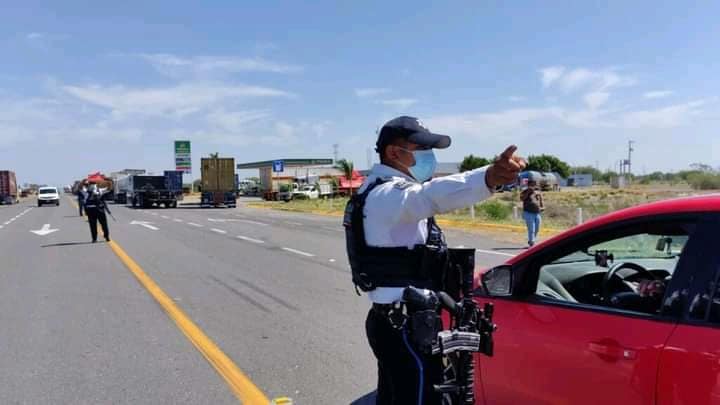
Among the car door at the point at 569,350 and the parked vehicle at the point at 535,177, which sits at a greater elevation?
the parked vehicle at the point at 535,177

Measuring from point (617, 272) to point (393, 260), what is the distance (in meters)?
1.64

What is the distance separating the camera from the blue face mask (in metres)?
2.66

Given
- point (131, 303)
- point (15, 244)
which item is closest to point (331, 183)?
point (15, 244)

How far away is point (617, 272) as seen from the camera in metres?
3.52

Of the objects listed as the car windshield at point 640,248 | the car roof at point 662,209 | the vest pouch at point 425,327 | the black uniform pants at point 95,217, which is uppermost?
the car roof at point 662,209

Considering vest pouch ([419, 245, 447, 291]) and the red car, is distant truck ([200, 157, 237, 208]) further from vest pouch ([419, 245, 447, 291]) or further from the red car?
vest pouch ([419, 245, 447, 291])

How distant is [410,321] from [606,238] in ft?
3.70

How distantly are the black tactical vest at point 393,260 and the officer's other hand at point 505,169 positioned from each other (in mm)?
419

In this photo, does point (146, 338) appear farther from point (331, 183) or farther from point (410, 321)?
point (331, 183)

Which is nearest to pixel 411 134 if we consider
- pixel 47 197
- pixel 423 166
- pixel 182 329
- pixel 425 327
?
pixel 423 166

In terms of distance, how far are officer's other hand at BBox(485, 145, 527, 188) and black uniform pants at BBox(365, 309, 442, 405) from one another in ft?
2.40

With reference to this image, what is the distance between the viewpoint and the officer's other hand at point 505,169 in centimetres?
222

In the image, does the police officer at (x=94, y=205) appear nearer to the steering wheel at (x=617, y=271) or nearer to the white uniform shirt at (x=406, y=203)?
the steering wheel at (x=617, y=271)

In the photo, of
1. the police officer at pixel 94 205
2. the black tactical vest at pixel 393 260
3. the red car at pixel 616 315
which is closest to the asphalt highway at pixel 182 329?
the red car at pixel 616 315
